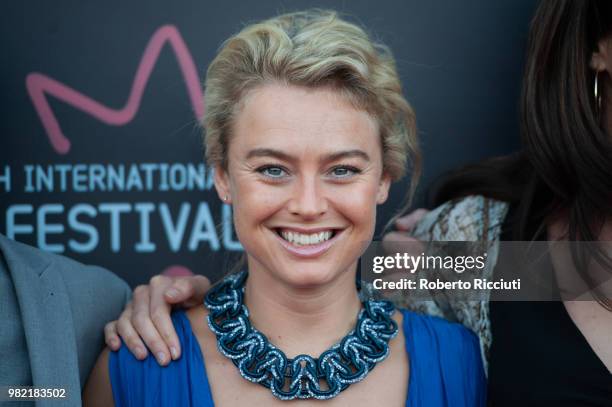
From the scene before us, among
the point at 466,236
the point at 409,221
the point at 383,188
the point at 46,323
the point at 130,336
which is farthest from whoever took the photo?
the point at 409,221

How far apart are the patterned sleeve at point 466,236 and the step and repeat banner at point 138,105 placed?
0.47 meters

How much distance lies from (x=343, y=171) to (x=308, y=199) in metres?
0.12

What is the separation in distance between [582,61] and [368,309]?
783mm

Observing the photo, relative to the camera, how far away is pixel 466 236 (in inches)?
79.4

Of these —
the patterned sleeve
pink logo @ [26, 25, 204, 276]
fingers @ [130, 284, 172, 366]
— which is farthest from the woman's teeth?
pink logo @ [26, 25, 204, 276]

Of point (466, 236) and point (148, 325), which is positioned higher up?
point (466, 236)

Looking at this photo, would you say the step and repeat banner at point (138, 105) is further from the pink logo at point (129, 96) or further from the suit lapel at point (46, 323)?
the suit lapel at point (46, 323)

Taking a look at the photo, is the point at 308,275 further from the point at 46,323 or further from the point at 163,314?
the point at 46,323

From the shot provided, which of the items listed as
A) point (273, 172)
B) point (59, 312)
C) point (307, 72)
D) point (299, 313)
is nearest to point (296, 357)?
point (299, 313)

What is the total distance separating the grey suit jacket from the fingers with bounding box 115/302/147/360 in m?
0.06

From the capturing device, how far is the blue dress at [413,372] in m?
1.74

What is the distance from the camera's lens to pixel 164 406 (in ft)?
5.63

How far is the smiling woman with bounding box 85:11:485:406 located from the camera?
1689 millimetres

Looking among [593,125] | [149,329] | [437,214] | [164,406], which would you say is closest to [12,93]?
[149,329]
